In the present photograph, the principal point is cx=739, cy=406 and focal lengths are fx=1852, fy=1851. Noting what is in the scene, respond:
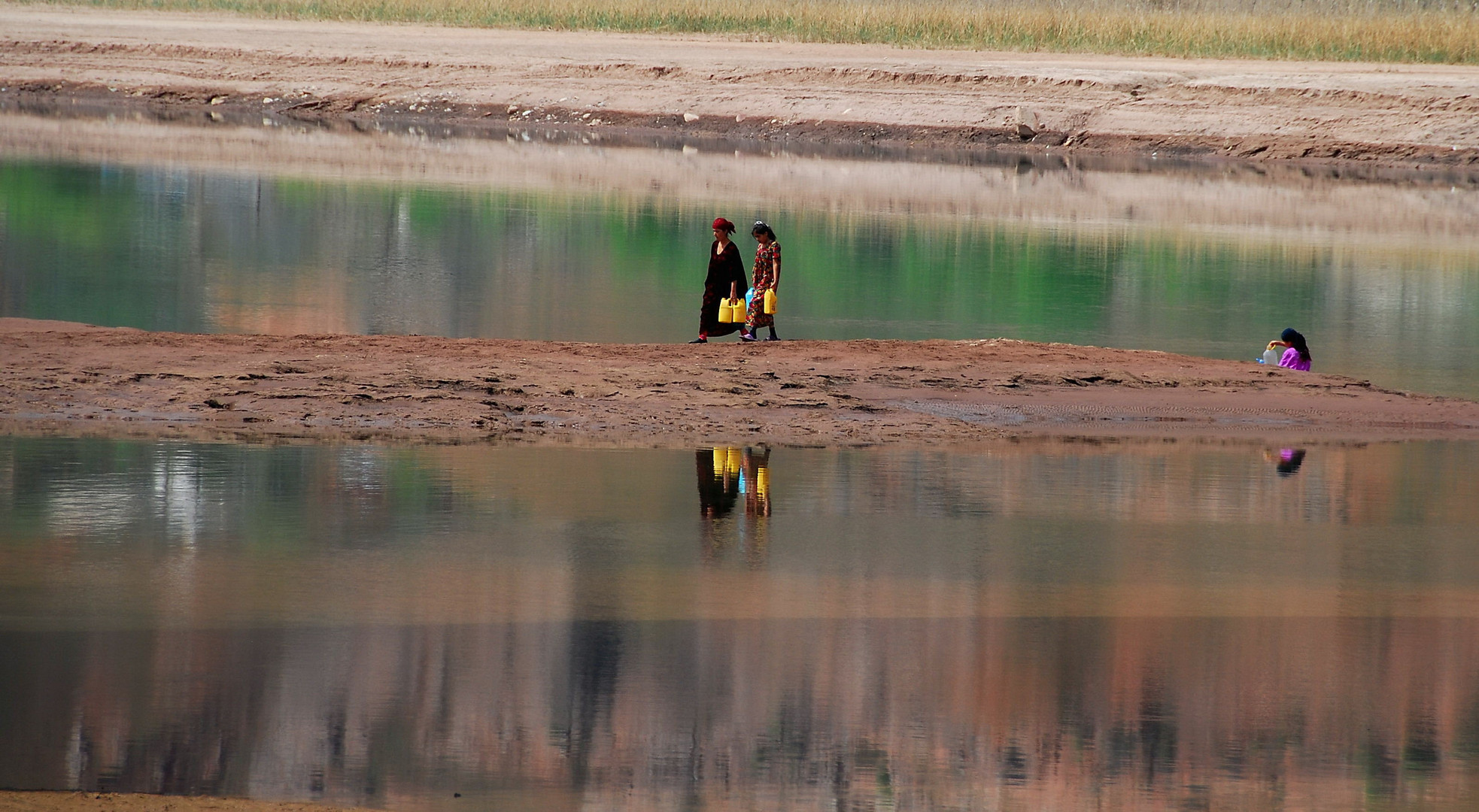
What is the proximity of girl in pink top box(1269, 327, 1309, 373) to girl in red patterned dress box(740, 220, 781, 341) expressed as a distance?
446cm

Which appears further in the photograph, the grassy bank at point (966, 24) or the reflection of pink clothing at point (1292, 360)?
the grassy bank at point (966, 24)

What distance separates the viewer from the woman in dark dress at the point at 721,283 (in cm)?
1634

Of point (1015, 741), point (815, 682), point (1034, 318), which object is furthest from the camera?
point (1034, 318)

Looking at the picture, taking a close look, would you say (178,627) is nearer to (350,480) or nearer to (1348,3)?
(350,480)

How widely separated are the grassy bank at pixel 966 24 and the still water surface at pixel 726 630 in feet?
118

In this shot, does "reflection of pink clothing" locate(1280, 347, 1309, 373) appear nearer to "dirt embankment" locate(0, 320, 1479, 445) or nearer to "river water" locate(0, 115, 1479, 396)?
"dirt embankment" locate(0, 320, 1479, 445)

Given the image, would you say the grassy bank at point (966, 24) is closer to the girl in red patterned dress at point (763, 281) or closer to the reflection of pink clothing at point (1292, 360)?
the reflection of pink clothing at point (1292, 360)

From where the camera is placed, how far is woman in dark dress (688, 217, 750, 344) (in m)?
16.3

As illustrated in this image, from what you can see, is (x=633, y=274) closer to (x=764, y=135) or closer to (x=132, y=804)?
(x=132, y=804)

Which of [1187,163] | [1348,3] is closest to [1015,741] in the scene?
[1187,163]

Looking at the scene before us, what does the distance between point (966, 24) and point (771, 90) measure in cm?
1046

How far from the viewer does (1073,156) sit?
3881cm

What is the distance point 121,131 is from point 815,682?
33.4 metres

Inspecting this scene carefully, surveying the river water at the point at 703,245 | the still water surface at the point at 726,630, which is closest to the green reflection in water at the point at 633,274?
the river water at the point at 703,245
